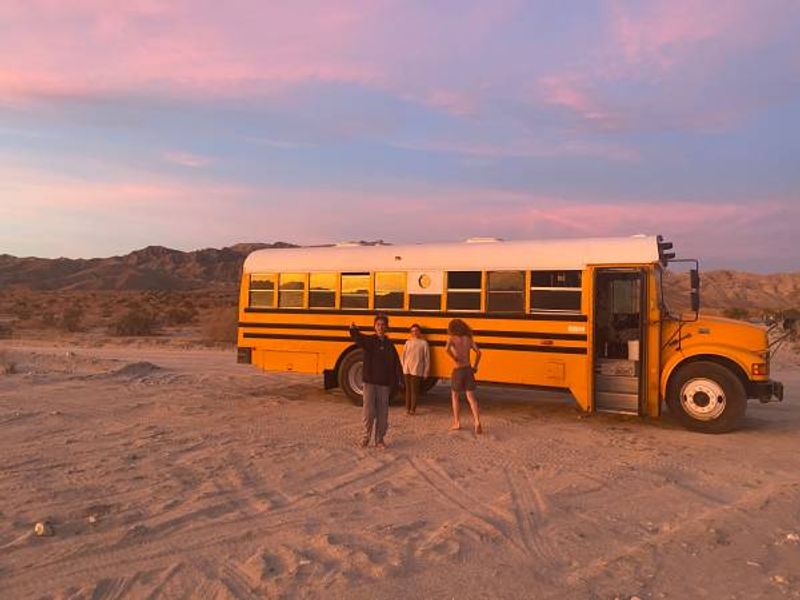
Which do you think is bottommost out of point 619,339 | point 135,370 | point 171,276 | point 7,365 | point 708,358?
point 135,370

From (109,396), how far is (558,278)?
Answer: 26.7 ft

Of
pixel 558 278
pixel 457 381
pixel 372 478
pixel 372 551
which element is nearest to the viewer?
pixel 372 551

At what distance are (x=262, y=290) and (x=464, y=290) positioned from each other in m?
4.16

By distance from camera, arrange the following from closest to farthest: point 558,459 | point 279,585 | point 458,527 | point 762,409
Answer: point 279,585
point 458,527
point 558,459
point 762,409

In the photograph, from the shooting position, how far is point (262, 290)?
44.7ft

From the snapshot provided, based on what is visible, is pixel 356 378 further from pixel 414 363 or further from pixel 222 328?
pixel 222 328

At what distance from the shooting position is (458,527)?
235 inches

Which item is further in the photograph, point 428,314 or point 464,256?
point 428,314

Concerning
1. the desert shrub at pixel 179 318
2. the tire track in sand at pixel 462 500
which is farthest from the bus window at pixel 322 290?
the desert shrub at pixel 179 318

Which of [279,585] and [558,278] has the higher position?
[558,278]

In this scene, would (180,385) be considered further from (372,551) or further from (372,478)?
(372,551)

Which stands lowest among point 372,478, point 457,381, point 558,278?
point 372,478

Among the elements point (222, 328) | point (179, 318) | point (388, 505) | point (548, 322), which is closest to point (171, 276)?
point (179, 318)

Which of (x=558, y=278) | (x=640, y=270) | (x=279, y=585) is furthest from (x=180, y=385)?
(x=279, y=585)
